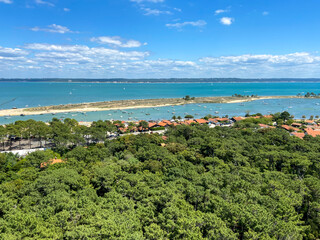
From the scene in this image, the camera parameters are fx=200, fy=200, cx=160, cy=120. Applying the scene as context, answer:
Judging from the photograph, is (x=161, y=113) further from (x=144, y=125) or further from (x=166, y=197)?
(x=166, y=197)

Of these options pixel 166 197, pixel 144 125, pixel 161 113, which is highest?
pixel 166 197

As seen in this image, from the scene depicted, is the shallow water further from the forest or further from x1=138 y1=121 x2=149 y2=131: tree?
the forest

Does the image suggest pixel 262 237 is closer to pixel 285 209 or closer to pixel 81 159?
pixel 285 209

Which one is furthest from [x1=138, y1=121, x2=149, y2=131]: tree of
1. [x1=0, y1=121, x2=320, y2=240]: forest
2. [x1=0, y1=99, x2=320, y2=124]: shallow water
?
[x1=0, y1=99, x2=320, y2=124]: shallow water

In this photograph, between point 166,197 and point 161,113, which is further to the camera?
point 161,113

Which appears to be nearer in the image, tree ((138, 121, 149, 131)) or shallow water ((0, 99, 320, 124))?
tree ((138, 121, 149, 131))

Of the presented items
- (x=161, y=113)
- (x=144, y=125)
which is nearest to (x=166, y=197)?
(x=144, y=125)

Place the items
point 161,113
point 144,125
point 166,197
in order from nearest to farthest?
point 166,197 < point 144,125 < point 161,113

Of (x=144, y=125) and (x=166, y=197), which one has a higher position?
(x=166, y=197)

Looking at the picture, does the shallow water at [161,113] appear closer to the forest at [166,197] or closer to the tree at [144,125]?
the tree at [144,125]
